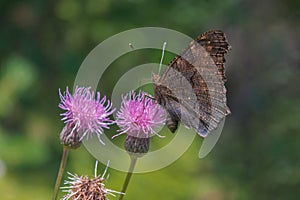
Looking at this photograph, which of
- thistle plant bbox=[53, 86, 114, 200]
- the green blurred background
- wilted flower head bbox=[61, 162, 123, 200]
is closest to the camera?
wilted flower head bbox=[61, 162, 123, 200]

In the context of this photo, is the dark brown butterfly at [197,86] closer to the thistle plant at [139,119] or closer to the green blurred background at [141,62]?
the thistle plant at [139,119]

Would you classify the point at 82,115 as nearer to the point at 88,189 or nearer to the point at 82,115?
the point at 82,115

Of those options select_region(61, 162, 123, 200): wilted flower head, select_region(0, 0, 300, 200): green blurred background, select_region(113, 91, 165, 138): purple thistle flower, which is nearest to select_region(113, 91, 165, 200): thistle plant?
select_region(113, 91, 165, 138): purple thistle flower

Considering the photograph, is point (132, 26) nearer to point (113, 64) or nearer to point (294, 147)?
point (113, 64)

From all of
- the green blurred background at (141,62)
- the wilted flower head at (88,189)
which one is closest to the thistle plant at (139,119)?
the wilted flower head at (88,189)

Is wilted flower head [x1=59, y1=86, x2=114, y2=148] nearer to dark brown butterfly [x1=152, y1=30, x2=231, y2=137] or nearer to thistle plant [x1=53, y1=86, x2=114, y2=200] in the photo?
thistle plant [x1=53, y1=86, x2=114, y2=200]

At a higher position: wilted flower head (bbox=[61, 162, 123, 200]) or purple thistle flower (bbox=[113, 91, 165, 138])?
purple thistle flower (bbox=[113, 91, 165, 138])

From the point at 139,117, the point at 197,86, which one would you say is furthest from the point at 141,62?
the point at 139,117
